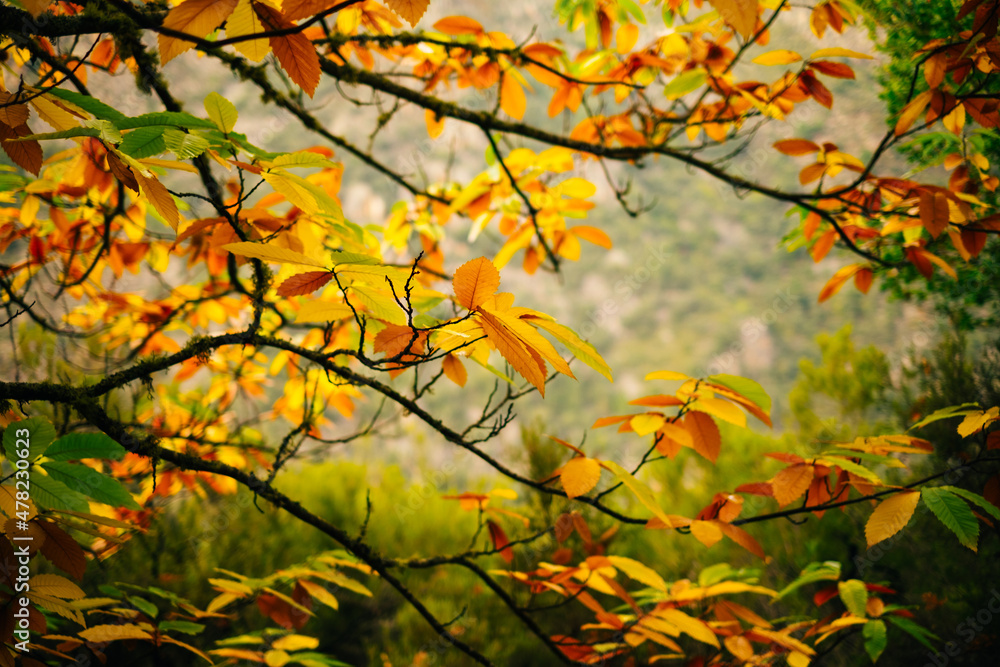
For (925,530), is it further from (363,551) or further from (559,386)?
(559,386)

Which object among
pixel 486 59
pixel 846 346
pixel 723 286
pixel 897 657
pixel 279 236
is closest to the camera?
pixel 279 236

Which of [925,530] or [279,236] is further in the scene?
[925,530]

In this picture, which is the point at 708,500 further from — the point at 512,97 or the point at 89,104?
the point at 89,104

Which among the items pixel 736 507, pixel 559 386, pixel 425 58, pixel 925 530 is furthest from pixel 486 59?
pixel 559 386

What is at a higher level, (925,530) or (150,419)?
(150,419)

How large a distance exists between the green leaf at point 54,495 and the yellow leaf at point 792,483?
0.88m

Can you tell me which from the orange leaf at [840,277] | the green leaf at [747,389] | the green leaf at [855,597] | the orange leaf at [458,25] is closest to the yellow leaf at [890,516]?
the green leaf at [747,389]

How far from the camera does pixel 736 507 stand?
30.5 inches

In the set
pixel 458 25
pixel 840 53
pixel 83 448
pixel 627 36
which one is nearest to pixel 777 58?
pixel 840 53

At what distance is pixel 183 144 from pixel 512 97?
2.82 feet

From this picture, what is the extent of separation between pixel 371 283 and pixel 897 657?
230 centimetres

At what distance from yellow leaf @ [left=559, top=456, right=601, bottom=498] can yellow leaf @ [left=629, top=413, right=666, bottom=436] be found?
8 centimetres

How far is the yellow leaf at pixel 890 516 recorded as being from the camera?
592mm

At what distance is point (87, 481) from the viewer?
19.8 inches
